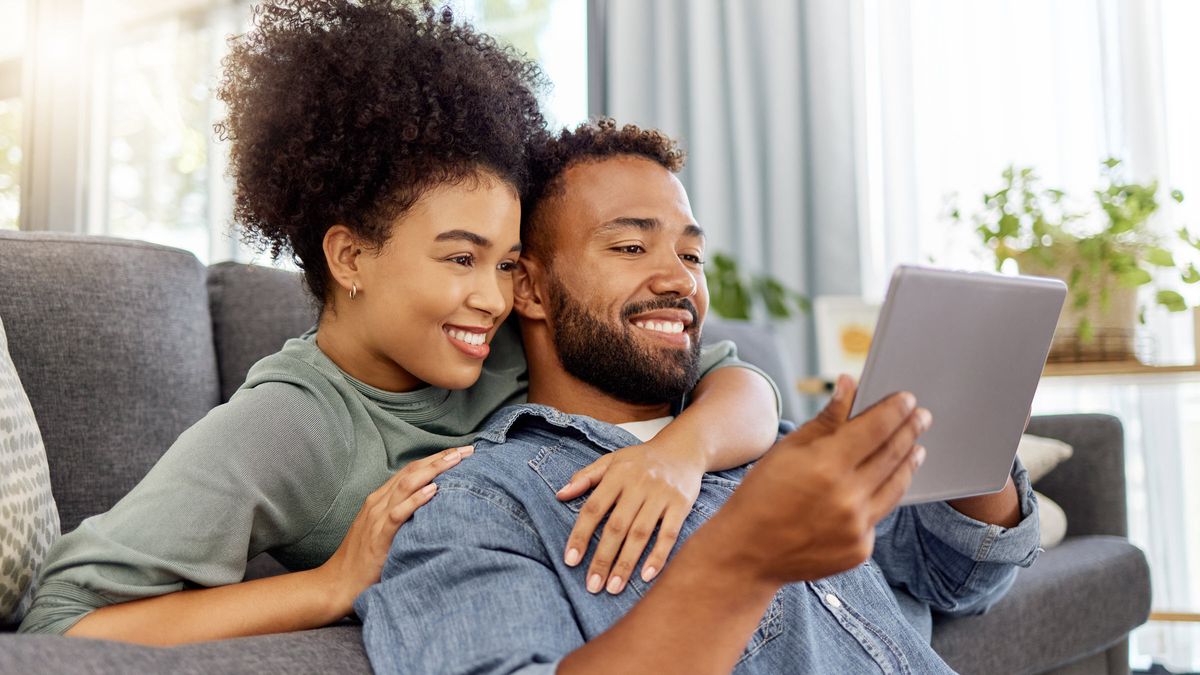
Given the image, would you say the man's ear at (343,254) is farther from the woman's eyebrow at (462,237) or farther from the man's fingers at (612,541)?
the man's fingers at (612,541)

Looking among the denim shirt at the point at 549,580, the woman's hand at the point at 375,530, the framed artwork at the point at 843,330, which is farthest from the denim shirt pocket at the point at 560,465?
the framed artwork at the point at 843,330

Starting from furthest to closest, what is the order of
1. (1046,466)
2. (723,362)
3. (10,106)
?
1. (10,106)
2. (1046,466)
3. (723,362)

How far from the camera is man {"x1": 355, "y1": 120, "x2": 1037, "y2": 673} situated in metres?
0.71

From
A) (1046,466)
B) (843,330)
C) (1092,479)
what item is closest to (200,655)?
(1046,466)

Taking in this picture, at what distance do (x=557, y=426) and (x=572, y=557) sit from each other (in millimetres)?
245

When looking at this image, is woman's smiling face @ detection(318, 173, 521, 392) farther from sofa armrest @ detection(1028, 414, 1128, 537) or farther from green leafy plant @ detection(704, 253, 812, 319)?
green leafy plant @ detection(704, 253, 812, 319)

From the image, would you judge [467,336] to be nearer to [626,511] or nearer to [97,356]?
[626,511]

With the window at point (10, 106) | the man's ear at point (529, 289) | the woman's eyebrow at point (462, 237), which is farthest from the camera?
the window at point (10, 106)

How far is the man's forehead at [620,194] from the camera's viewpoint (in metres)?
1.32

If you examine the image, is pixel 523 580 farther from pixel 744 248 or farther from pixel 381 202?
pixel 744 248

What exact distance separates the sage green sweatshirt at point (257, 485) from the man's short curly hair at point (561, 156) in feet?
0.84

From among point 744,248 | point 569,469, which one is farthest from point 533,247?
point 744,248

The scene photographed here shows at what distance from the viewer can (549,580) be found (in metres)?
0.91

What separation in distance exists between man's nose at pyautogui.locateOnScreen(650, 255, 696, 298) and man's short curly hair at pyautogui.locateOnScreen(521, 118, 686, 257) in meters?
0.17
